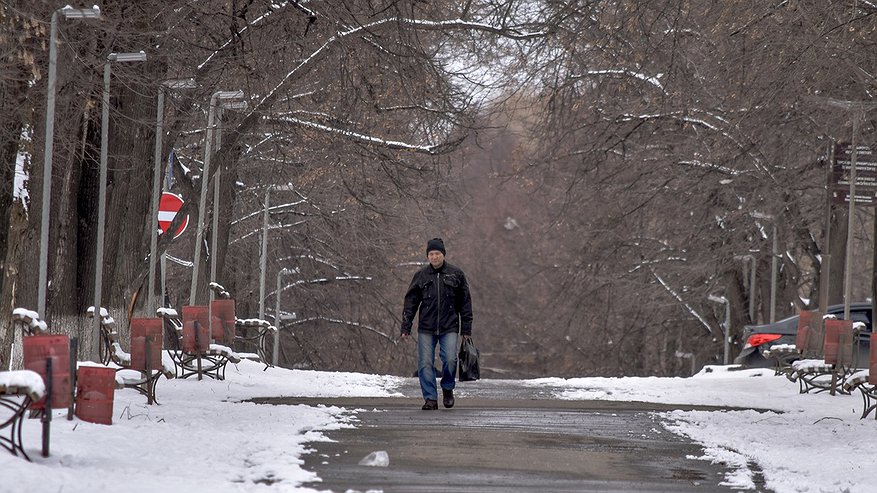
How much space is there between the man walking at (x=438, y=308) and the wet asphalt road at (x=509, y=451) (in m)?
0.62

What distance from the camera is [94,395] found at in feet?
39.9

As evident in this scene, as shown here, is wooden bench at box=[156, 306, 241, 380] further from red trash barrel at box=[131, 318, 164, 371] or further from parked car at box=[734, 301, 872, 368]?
parked car at box=[734, 301, 872, 368]

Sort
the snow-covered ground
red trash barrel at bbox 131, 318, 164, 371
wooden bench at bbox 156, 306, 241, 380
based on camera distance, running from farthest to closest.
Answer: wooden bench at bbox 156, 306, 241, 380 < red trash barrel at bbox 131, 318, 164, 371 < the snow-covered ground

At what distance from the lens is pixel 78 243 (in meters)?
21.5

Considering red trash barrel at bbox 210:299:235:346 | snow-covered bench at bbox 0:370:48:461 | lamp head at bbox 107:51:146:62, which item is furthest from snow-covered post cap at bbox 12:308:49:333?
red trash barrel at bbox 210:299:235:346

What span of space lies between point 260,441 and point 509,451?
1.99m

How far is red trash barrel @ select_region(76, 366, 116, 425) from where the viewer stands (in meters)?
12.2

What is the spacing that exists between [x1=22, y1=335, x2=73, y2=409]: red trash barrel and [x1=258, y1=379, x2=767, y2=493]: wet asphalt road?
179cm

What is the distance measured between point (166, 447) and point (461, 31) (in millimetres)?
12365

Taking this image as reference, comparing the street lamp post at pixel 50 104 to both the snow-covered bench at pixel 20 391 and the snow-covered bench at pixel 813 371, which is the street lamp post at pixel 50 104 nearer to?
the snow-covered bench at pixel 20 391

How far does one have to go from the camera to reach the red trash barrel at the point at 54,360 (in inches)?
420

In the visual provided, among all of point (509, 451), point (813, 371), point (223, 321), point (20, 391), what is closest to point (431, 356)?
point (509, 451)

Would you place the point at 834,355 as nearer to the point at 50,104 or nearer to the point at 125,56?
the point at 125,56

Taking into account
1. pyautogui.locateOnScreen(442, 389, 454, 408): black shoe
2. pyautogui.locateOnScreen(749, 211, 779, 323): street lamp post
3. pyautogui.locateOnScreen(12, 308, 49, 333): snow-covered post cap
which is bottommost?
pyautogui.locateOnScreen(442, 389, 454, 408): black shoe
